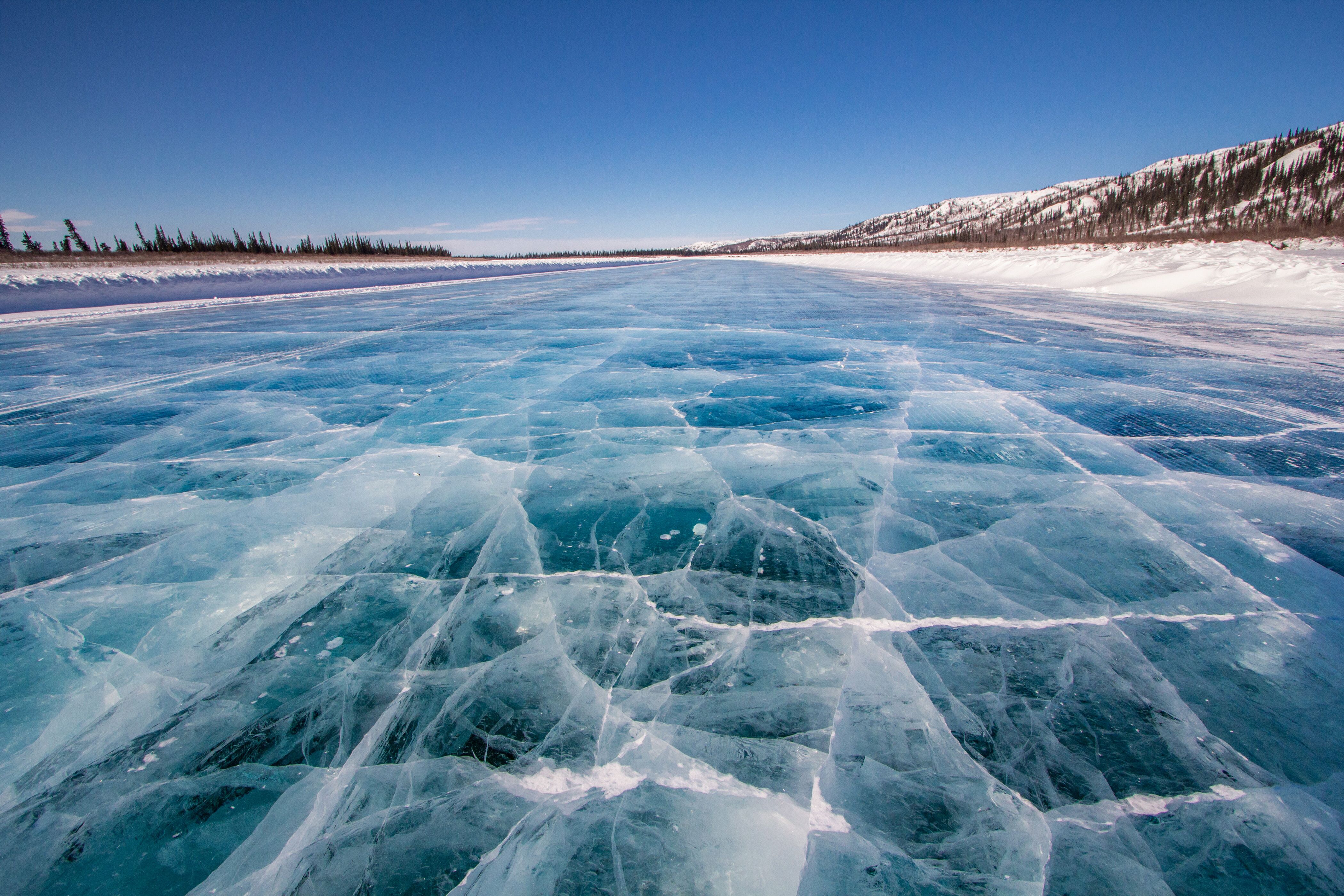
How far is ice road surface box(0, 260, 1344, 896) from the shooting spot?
1.02m

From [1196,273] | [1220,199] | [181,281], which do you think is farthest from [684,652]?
[1220,199]

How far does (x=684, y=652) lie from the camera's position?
1.48 metres

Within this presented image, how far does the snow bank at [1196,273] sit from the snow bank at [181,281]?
61.1ft

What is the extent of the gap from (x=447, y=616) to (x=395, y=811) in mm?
601

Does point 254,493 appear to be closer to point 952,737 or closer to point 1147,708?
point 952,737

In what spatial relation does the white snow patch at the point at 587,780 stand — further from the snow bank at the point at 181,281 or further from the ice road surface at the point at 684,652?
the snow bank at the point at 181,281

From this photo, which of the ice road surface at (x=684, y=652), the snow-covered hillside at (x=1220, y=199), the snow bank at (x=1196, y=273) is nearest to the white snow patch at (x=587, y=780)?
the ice road surface at (x=684, y=652)

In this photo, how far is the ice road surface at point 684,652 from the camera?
3.34ft

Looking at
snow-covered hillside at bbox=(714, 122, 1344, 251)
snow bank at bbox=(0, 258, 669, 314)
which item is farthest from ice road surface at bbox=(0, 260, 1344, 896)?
snow-covered hillside at bbox=(714, 122, 1344, 251)

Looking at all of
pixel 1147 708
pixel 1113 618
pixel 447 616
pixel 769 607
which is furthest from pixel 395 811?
pixel 1113 618

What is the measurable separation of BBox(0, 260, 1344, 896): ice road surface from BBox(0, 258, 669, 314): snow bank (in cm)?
1487

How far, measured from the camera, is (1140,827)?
1.02 metres

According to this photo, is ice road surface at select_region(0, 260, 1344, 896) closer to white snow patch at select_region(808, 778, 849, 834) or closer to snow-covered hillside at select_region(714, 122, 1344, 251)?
white snow patch at select_region(808, 778, 849, 834)

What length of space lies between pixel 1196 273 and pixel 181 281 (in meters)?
31.5
